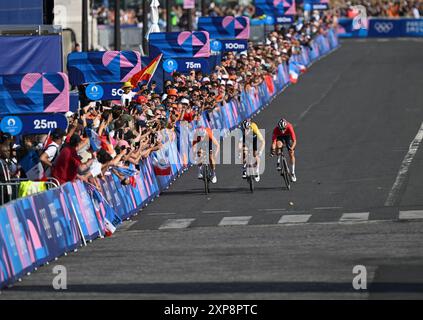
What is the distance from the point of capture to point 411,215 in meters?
27.4

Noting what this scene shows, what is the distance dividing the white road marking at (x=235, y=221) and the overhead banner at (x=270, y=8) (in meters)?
36.6

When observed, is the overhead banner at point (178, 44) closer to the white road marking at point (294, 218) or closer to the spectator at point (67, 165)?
the white road marking at point (294, 218)

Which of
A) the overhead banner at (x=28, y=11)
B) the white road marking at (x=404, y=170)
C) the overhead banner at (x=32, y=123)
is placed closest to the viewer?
the overhead banner at (x=32, y=123)

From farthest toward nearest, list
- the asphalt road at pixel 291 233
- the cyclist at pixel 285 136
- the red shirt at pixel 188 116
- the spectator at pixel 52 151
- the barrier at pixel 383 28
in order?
1. the barrier at pixel 383 28
2. the red shirt at pixel 188 116
3. the cyclist at pixel 285 136
4. the spectator at pixel 52 151
5. the asphalt road at pixel 291 233

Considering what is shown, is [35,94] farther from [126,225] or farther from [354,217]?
[354,217]

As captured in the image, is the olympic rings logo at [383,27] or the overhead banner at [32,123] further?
the olympic rings logo at [383,27]

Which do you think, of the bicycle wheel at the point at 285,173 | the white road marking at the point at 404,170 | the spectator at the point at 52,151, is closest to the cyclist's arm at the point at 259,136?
the bicycle wheel at the point at 285,173

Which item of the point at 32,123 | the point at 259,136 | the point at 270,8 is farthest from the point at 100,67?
the point at 270,8

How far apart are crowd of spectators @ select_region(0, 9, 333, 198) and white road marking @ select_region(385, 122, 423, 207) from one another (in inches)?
202

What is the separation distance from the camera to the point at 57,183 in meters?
23.9

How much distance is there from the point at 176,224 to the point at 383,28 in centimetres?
6122

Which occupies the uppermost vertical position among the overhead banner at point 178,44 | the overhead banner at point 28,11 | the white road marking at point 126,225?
the overhead banner at point 28,11

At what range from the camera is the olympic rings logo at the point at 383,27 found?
87000mm

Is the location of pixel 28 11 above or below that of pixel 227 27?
above
